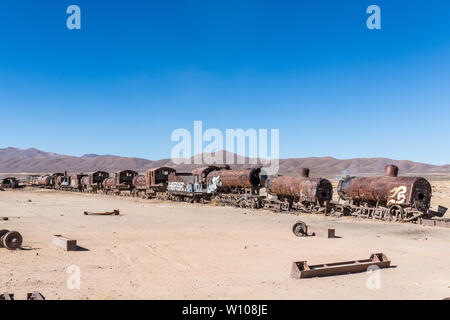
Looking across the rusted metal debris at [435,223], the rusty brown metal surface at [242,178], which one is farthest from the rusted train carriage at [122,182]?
the rusted metal debris at [435,223]

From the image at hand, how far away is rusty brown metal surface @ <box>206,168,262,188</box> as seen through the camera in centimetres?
3015

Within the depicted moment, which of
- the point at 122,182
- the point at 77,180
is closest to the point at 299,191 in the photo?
the point at 122,182

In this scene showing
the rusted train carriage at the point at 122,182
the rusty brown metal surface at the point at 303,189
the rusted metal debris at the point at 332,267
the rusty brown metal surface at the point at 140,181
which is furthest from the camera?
the rusted train carriage at the point at 122,182

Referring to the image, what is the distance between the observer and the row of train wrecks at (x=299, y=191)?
21.5m

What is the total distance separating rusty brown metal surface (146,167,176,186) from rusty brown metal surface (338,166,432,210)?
2138 centimetres

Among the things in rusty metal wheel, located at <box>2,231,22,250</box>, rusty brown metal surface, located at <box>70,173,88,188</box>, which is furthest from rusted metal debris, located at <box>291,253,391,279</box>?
rusty brown metal surface, located at <box>70,173,88,188</box>

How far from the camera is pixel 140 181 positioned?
146 ft

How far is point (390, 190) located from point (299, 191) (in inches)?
252

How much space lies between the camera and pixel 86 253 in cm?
1175

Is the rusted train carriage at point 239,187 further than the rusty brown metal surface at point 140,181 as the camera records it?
No

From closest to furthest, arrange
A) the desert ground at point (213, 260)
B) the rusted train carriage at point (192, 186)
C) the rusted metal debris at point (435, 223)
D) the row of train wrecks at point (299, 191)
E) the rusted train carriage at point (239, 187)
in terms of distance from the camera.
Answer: the desert ground at point (213, 260) → the rusted metal debris at point (435, 223) → the row of train wrecks at point (299, 191) → the rusted train carriage at point (239, 187) → the rusted train carriage at point (192, 186)

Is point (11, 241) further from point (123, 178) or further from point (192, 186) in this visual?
point (123, 178)

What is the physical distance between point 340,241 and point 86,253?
926 centimetres

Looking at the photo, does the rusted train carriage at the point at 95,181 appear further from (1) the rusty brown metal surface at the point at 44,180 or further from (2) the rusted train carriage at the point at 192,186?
(2) the rusted train carriage at the point at 192,186
